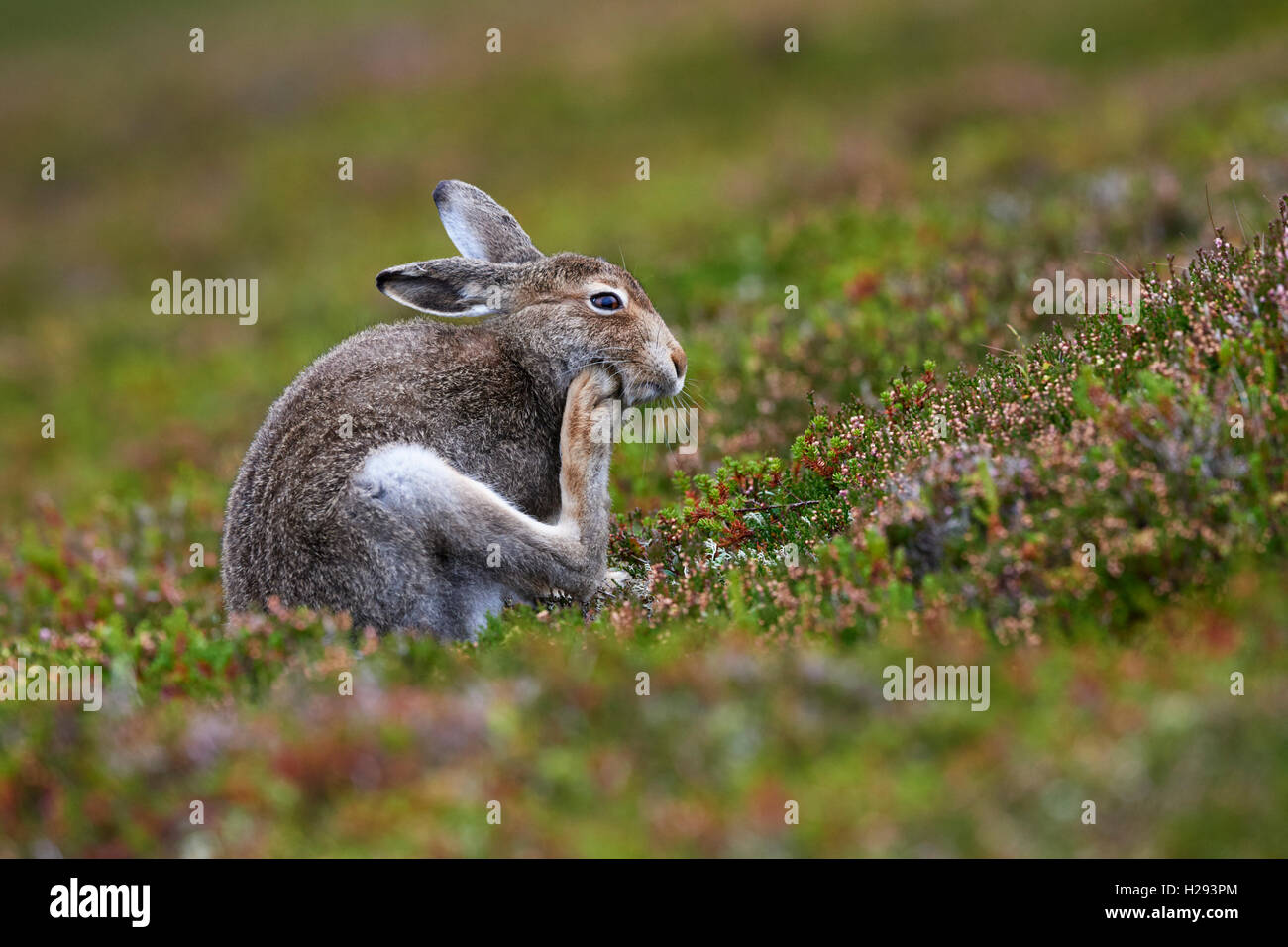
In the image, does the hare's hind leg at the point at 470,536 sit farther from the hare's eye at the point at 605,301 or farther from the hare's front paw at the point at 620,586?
the hare's eye at the point at 605,301

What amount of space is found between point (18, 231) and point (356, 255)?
1190 cm

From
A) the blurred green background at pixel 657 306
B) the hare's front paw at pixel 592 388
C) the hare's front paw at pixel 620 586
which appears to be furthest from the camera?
the hare's front paw at pixel 592 388

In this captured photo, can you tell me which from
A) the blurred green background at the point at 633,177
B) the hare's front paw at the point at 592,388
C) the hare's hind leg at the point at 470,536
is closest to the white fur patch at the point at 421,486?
the hare's hind leg at the point at 470,536

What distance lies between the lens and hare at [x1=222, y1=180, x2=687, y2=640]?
7.81 meters

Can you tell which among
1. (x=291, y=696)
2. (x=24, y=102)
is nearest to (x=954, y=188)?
(x=291, y=696)

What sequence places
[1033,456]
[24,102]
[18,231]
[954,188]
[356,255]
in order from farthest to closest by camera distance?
[24,102], [18,231], [356,255], [954,188], [1033,456]

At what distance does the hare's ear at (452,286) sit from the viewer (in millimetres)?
8883

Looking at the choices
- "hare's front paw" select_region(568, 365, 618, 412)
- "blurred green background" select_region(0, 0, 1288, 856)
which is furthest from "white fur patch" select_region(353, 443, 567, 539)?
"hare's front paw" select_region(568, 365, 618, 412)

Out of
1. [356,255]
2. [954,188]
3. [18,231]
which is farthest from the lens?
[18,231]

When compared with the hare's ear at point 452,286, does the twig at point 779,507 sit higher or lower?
Answer: lower

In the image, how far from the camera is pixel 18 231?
106 ft

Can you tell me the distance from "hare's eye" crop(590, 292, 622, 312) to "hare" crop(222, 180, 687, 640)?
0.05ft

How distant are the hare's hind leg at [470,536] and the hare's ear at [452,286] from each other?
55.1 inches
